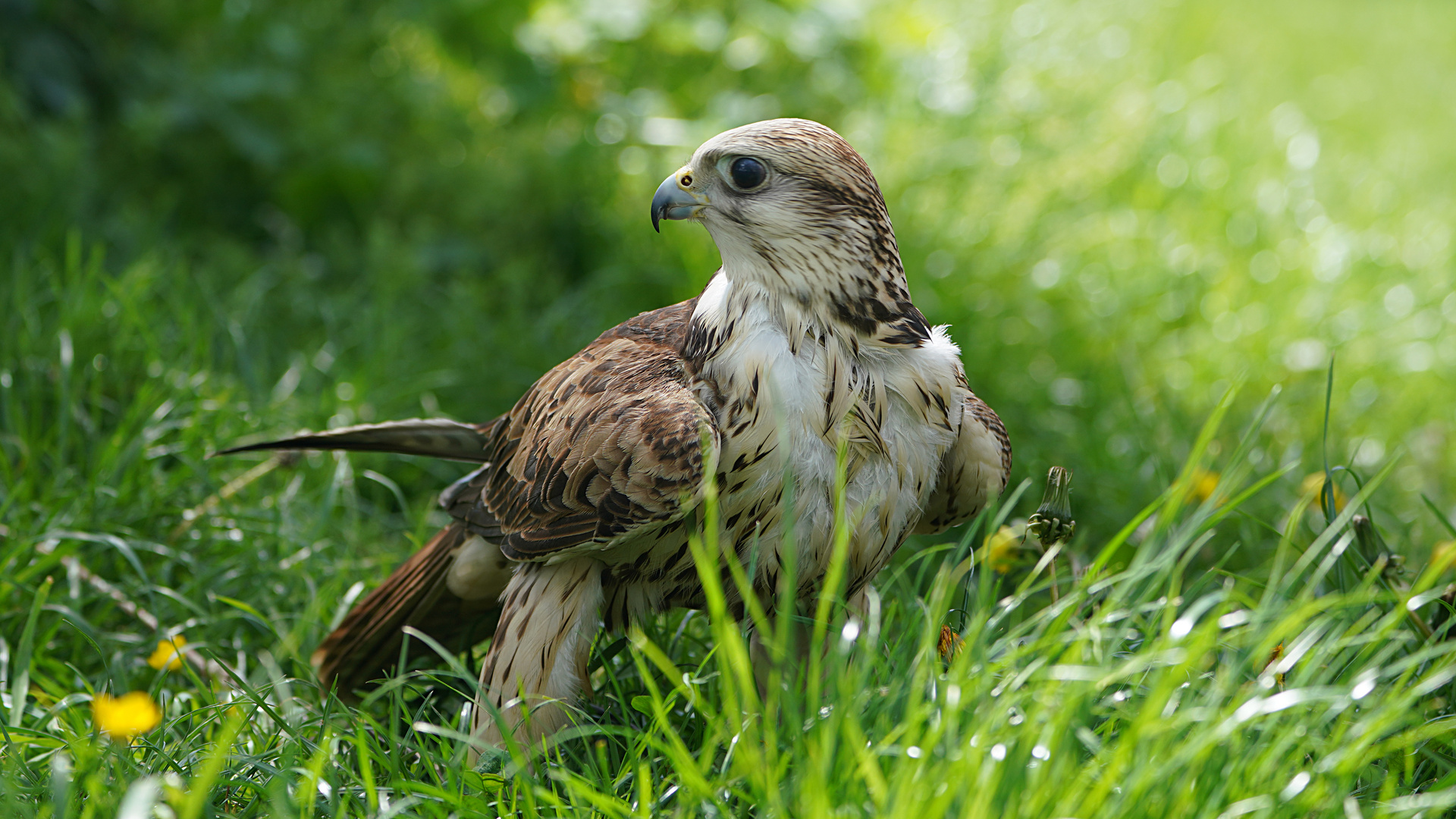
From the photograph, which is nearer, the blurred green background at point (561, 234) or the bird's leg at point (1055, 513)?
the bird's leg at point (1055, 513)

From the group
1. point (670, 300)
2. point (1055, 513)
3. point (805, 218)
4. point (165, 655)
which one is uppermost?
point (805, 218)

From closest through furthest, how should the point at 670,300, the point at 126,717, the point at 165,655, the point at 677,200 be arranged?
the point at 126,717 < the point at 677,200 < the point at 165,655 < the point at 670,300

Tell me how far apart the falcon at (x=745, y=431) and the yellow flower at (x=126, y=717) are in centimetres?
62

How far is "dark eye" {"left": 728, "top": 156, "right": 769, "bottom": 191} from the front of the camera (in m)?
2.29

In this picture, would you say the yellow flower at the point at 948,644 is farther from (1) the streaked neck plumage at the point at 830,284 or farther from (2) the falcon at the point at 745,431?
(1) the streaked neck plumage at the point at 830,284

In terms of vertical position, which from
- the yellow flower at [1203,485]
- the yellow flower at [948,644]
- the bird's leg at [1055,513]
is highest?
the bird's leg at [1055,513]

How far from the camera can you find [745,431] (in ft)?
7.38

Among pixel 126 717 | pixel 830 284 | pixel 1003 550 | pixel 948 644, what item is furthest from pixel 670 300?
pixel 126 717

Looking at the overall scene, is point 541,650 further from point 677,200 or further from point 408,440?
point 677,200

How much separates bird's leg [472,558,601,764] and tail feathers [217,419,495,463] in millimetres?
516

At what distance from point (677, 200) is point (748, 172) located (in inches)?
6.8

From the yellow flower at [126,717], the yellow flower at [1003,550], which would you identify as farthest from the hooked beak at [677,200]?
the yellow flower at [126,717]

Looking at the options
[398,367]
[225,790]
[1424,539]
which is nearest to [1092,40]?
[1424,539]

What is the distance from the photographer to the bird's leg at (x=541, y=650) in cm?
239
